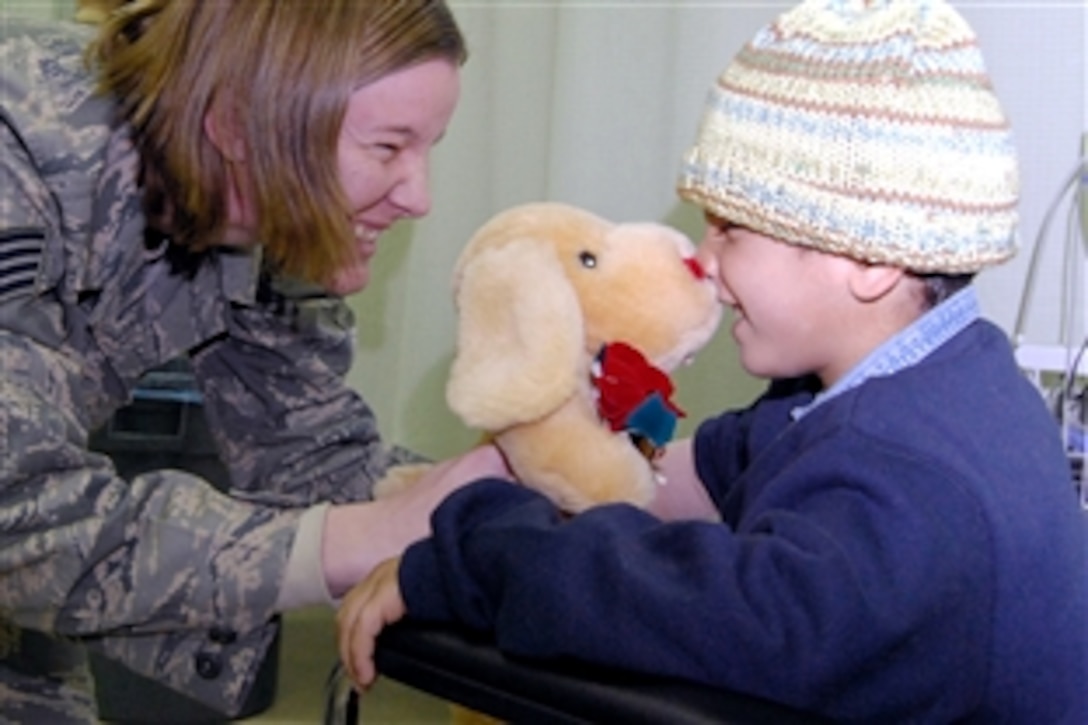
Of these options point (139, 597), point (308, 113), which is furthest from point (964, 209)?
point (139, 597)

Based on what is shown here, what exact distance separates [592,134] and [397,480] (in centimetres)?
57

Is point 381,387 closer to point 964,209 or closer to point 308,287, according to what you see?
point 308,287

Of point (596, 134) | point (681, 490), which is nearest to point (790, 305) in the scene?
point (681, 490)

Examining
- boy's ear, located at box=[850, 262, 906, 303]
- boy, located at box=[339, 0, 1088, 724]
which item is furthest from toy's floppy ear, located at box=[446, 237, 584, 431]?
boy's ear, located at box=[850, 262, 906, 303]

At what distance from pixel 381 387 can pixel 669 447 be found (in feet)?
2.52

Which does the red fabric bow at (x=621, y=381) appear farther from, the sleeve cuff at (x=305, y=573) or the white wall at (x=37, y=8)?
the white wall at (x=37, y=8)

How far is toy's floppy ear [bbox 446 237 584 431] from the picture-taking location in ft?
3.36

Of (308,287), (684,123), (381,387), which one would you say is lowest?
(381,387)

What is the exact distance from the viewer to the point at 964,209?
875mm

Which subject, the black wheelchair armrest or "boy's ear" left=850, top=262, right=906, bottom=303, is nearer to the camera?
the black wheelchair armrest

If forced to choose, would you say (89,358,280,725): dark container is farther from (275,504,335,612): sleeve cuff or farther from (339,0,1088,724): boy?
(339,0,1088,724): boy

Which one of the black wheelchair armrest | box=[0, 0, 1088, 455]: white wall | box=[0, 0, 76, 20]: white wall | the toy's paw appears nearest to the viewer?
the black wheelchair armrest

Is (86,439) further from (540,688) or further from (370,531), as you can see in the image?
(540,688)

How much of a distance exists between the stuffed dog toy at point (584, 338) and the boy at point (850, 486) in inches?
3.6
